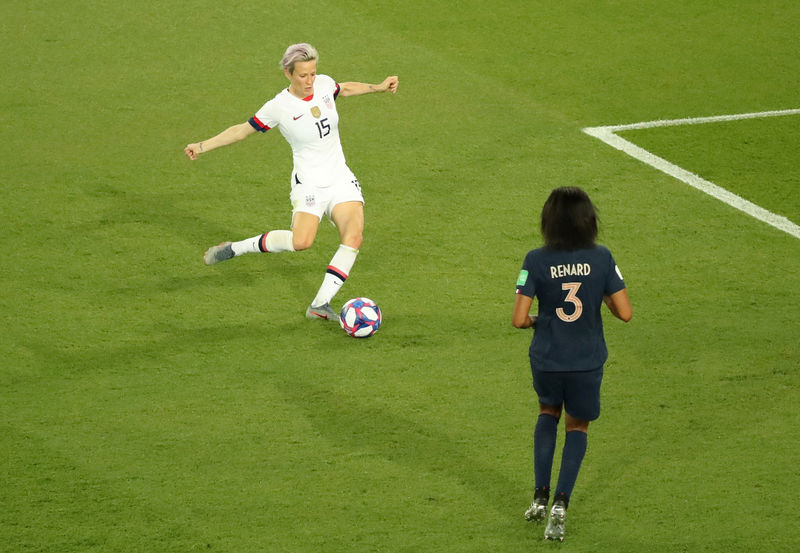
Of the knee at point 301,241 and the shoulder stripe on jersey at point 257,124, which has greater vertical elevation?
the shoulder stripe on jersey at point 257,124

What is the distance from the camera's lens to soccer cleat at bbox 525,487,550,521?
6102 millimetres

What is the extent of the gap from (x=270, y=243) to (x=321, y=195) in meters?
0.54

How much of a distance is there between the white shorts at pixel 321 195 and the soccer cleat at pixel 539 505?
3334 millimetres

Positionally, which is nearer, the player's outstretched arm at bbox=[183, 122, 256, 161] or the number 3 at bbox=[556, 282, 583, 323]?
the number 3 at bbox=[556, 282, 583, 323]

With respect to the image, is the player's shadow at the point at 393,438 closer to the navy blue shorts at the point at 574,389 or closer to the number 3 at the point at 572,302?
the navy blue shorts at the point at 574,389

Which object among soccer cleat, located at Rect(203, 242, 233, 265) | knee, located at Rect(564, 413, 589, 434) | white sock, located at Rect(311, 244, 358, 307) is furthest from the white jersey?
knee, located at Rect(564, 413, 589, 434)

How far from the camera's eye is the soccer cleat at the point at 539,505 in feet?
20.0

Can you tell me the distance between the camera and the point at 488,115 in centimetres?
1279

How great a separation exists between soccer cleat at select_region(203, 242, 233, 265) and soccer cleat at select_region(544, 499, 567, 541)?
3.98 metres

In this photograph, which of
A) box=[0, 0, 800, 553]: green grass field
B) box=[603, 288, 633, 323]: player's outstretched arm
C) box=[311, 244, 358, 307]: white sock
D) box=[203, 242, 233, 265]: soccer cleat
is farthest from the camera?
box=[203, 242, 233, 265]: soccer cleat

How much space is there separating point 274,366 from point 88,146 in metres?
5.24

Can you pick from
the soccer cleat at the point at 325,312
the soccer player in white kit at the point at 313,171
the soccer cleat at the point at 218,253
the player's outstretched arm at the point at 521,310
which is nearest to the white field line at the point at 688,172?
the soccer player in white kit at the point at 313,171

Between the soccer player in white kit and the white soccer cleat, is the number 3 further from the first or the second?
the soccer player in white kit

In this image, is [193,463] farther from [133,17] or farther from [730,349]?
[133,17]
